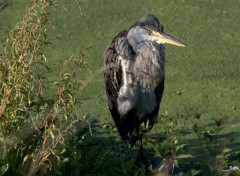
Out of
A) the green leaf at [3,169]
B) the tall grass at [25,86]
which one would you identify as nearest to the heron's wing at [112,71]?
the tall grass at [25,86]

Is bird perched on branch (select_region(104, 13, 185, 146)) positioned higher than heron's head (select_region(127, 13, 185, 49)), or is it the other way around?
heron's head (select_region(127, 13, 185, 49))

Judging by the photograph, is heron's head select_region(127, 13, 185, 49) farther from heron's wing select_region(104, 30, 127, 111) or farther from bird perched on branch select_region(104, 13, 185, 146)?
heron's wing select_region(104, 30, 127, 111)

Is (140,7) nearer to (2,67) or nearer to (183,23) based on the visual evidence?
(183,23)

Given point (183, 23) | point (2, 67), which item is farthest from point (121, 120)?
point (183, 23)

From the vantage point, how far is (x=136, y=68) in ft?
15.8

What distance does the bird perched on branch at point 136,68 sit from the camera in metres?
4.78

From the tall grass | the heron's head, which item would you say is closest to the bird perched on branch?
the heron's head

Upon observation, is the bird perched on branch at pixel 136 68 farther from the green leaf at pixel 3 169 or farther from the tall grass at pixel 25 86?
the green leaf at pixel 3 169

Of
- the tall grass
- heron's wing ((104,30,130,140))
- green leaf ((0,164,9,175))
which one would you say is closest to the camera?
the tall grass

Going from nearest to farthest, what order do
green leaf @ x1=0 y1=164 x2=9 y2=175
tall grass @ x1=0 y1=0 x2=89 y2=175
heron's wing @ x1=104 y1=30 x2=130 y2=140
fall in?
1. tall grass @ x1=0 y1=0 x2=89 y2=175
2. green leaf @ x1=0 y1=164 x2=9 y2=175
3. heron's wing @ x1=104 y1=30 x2=130 y2=140

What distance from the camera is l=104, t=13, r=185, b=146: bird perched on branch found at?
4.78 metres

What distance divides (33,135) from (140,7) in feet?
14.5

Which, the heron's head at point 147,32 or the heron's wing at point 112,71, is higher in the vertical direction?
the heron's head at point 147,32

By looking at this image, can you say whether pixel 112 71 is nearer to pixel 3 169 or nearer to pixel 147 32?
pixel 147 32
